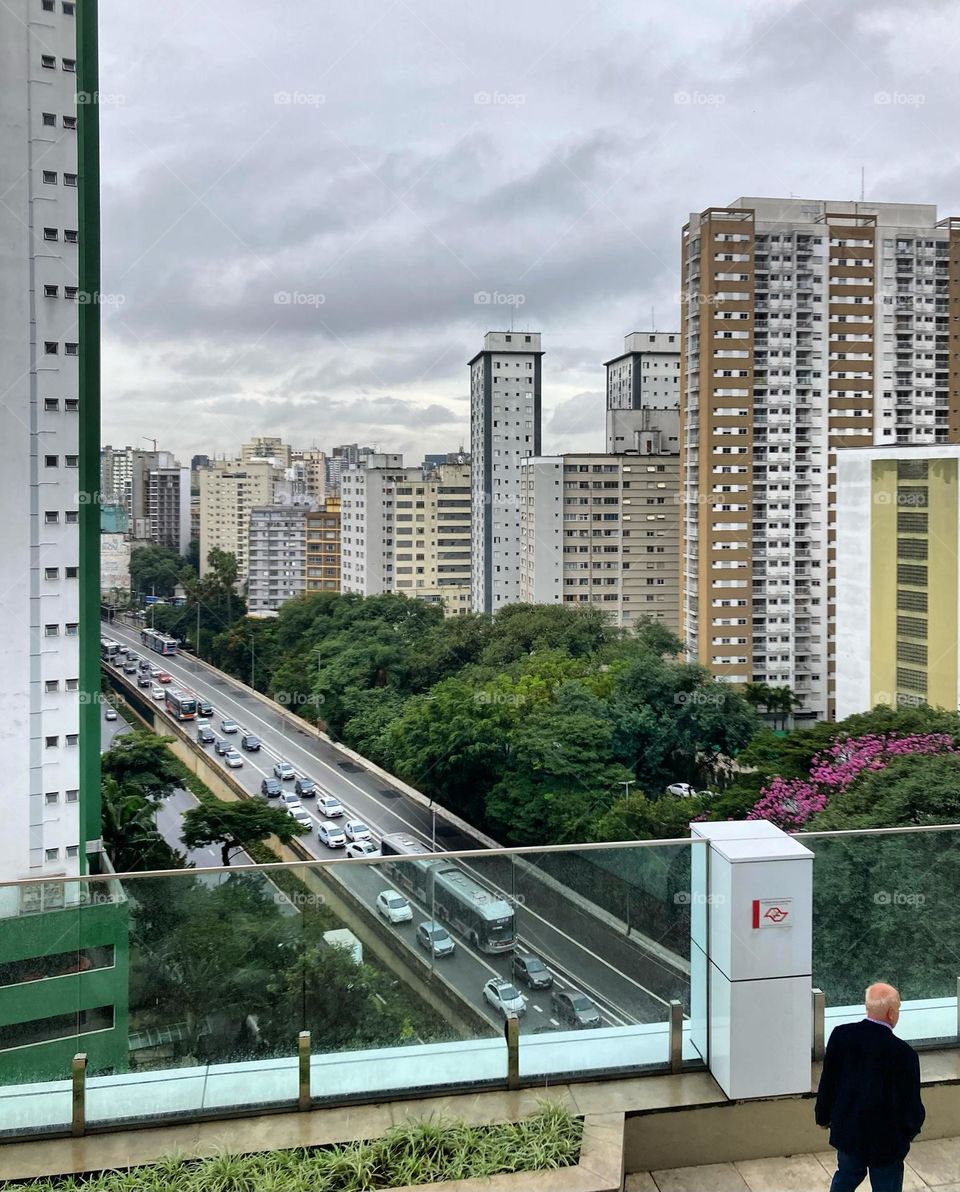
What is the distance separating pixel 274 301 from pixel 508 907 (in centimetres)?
2436

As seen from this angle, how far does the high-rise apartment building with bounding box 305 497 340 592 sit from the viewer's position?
852 inches

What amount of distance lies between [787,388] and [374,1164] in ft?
79.3

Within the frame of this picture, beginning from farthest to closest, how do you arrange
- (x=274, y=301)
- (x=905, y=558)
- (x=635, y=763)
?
(x=274, y=301) < (x=905, y=558) < (x=635, y=763)

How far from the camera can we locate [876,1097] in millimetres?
1256

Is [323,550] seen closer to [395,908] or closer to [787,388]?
[787,388]

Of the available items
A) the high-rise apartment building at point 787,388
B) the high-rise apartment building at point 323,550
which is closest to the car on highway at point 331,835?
the high-rise apartment building at point 323,550

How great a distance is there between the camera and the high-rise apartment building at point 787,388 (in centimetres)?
2297

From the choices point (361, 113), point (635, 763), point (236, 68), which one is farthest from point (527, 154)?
point (635, 763)

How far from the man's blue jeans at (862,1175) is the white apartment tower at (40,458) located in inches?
348

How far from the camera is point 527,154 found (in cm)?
2478

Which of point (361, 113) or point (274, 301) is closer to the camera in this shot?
point (361, 113)

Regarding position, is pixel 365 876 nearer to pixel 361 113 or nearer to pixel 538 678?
pixel 538 678

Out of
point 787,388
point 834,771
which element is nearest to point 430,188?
point 787,388

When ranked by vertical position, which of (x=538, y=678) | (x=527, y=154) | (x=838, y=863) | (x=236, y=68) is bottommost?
(x=538, y=678)
